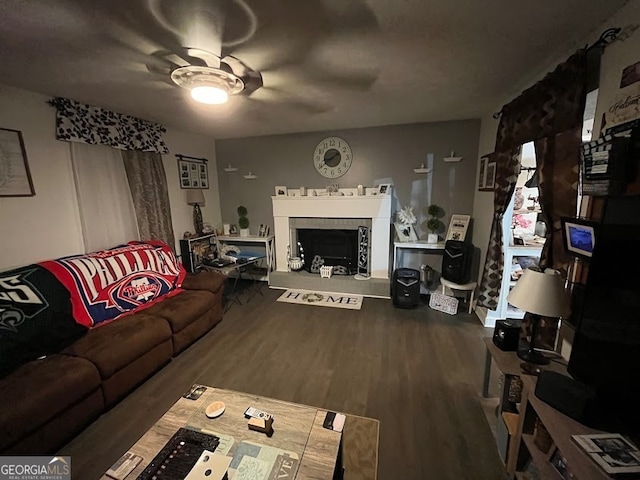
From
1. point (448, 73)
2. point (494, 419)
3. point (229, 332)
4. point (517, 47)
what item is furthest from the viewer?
point (229, 332)

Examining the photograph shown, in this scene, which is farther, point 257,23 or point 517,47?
point 517,47

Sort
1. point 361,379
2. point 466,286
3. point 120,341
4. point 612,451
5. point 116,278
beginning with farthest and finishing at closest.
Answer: point 466,286
point 116,278
point 361,379
point 120,341
point 612,451

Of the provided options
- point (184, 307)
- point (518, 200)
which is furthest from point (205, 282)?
point (518, 200)

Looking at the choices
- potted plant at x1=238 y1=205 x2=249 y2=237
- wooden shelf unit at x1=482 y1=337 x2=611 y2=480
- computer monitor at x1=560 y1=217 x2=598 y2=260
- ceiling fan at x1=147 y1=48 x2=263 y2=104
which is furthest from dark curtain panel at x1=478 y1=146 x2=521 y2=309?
potted plant at x1=238 y1=205 x2=249 y2=237

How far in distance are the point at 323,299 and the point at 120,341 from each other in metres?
2.27

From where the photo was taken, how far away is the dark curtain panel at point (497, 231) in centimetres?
239

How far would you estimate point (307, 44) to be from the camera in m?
1.53

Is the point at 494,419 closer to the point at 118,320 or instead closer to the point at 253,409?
the point at 253,409

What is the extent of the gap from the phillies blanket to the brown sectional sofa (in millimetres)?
137

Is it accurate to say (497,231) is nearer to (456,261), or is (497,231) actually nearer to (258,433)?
(456,261)

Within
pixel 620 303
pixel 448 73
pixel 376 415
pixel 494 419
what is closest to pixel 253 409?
pixel 376 415

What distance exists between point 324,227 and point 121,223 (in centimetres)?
250

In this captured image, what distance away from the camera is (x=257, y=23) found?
132 cm

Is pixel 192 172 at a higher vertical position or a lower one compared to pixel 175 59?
lower
